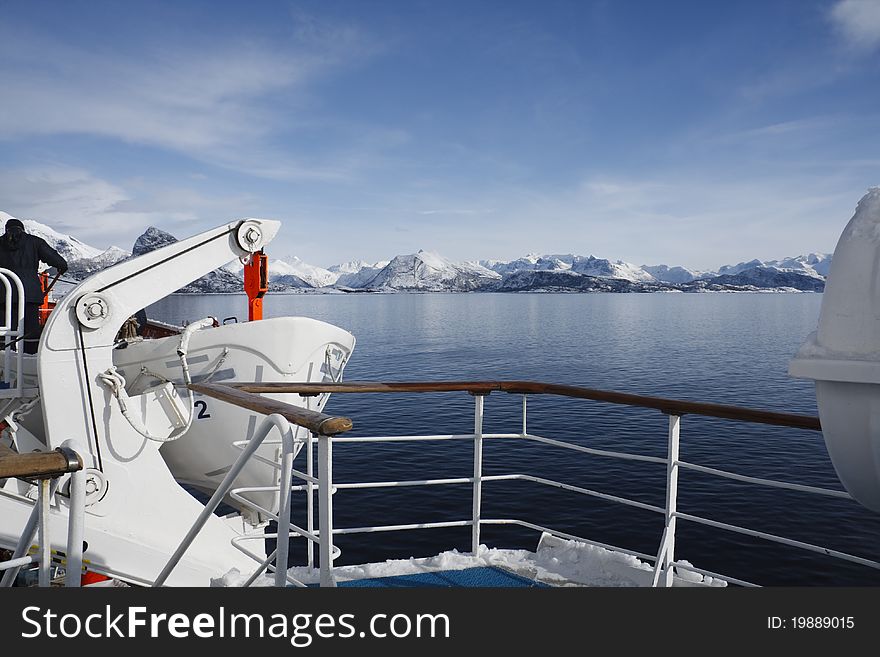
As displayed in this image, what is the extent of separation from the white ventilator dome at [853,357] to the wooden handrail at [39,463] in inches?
79.3

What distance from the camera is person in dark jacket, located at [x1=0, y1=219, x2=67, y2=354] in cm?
537

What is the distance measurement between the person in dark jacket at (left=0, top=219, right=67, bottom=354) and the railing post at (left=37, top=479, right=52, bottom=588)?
4089 millimetres

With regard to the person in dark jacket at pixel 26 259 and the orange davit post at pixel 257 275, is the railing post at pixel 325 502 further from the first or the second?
the person in dark jacket at pixel 26 259

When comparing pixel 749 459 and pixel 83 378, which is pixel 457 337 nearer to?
pixel 749 459

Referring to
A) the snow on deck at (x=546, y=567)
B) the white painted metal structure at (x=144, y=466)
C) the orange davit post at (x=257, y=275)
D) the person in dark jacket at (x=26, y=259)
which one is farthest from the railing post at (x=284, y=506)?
the person in dark jacket at (x=26, y=259)

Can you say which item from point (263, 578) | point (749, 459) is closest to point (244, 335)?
point (263, 578)

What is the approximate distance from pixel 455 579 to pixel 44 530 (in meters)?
2.74

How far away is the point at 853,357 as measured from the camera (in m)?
1.79

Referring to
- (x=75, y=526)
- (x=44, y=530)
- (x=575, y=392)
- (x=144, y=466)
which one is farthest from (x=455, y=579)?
(x=44, y=530)

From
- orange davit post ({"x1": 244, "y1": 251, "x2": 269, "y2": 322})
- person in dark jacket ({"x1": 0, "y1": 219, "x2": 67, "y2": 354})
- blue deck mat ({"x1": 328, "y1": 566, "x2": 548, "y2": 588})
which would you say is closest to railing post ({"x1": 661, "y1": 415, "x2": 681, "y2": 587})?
blue deck mat ({"x1": 328, "y1": 566, "x2": 548, "y2": 588})

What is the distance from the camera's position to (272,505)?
26.2ft

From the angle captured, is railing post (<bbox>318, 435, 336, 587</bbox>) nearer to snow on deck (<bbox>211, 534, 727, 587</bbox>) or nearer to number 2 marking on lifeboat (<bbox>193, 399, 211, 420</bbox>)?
snow on deck (<bbox>211, 534, 727, 587</bbox>)

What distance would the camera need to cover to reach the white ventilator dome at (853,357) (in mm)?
1755

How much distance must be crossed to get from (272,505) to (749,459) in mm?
11635
